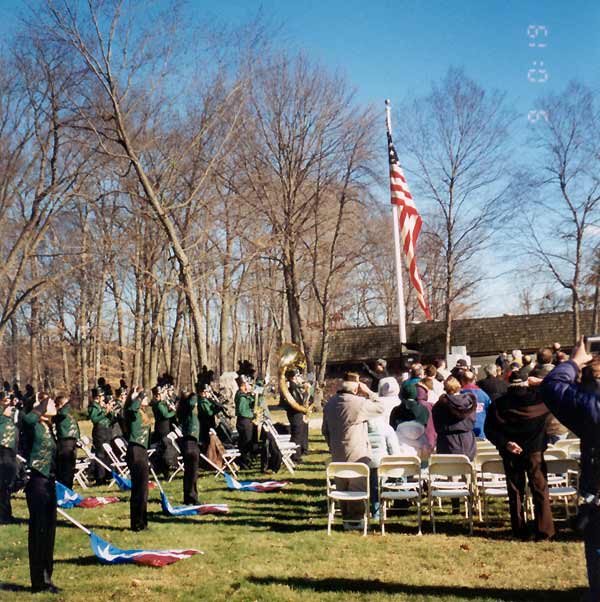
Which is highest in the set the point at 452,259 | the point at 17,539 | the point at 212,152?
the point at 212,152

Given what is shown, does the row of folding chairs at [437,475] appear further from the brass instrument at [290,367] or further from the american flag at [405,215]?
the american flag at [405,215]

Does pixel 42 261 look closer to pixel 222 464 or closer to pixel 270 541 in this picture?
pixel 222 464

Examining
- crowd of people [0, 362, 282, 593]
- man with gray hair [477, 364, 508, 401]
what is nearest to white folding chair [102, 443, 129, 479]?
crowd of people [0, 362, 282, 593]

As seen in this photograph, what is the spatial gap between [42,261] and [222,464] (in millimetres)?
21553

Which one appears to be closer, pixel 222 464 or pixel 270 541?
pixel 270 541

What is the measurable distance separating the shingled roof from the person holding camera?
2972 centimetres

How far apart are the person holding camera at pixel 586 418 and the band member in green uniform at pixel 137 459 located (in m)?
5.15

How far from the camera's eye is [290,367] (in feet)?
47.6

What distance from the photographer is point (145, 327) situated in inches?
A: 1250

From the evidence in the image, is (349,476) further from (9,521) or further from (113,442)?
(113,442)

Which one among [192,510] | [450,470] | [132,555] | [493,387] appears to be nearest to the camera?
[132,555]

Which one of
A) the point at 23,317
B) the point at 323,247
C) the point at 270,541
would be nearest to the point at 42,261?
the point at 23,317

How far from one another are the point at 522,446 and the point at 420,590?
7.06 feet

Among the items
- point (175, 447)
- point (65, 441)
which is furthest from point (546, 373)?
point (65, 441)
